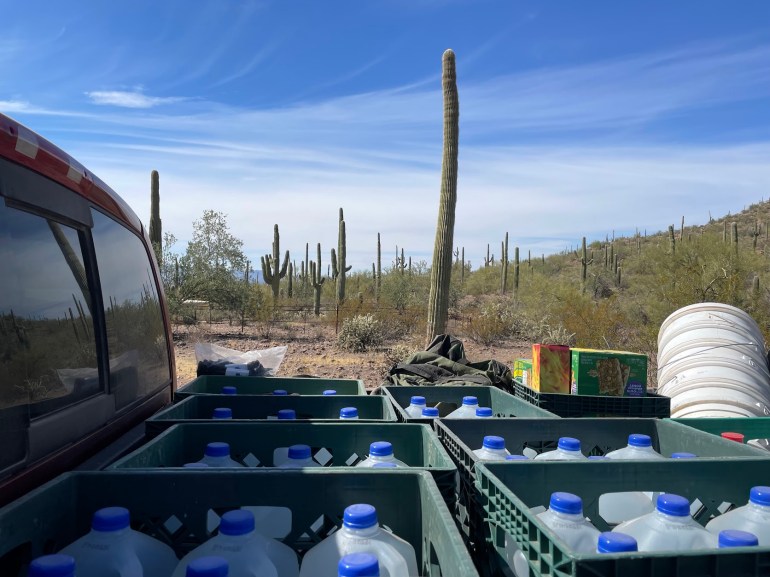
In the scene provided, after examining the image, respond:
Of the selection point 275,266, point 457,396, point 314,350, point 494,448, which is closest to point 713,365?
point 457,396

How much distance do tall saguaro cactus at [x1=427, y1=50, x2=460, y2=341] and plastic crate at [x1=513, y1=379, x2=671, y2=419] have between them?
19.5 feet

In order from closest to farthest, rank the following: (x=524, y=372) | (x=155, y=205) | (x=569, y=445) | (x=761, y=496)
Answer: (x=761, y=496) < (x=569, y=445) < (x=524, y=372) < (x=155, y=205)

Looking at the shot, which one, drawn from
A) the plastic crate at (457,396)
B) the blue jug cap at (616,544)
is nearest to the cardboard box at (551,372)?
the plastic crate at (457,396)

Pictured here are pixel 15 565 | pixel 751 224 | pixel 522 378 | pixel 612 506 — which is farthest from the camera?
pixel 751 224

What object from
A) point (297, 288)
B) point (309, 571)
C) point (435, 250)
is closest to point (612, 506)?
point (309, 571)

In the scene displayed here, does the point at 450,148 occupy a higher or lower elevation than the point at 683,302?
higher

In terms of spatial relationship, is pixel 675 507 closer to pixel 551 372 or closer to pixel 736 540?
pixel 736 540

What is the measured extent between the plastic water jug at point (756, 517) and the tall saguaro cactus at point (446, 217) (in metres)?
7.64

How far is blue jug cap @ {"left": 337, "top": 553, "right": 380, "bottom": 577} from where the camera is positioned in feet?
3.71

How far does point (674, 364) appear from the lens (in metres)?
4.90

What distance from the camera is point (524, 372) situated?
393 centimetres

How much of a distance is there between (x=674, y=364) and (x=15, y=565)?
195 inches

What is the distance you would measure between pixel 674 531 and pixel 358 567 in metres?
0.89

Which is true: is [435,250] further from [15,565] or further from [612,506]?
[15,565]
